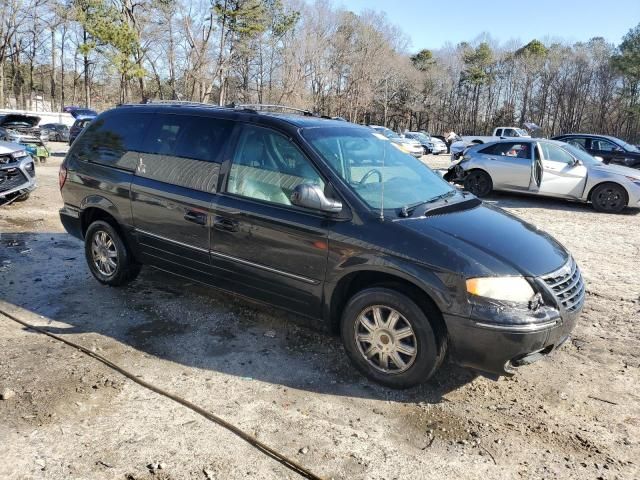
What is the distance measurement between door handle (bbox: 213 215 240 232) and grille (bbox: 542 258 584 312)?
7.30 feet

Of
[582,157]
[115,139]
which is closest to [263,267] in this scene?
[115,139]

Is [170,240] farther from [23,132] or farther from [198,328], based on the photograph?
[23,132]

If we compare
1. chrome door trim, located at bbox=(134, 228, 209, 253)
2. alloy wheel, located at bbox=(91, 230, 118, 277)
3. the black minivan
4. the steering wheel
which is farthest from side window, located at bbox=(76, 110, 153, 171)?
the steering wheel

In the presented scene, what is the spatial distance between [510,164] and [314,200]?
956cm

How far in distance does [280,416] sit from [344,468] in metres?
0.59

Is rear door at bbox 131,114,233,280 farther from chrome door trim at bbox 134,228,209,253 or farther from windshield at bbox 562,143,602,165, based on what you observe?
windshield at bbox 562,143,602,165

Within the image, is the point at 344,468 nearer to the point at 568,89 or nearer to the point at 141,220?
the point at 141,220

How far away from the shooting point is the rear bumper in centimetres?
304

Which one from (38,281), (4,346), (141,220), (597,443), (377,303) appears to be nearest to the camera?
(597,443)

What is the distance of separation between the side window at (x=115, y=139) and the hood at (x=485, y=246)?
2796 mm

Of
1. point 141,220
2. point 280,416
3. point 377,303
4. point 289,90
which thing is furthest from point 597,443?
point 289,90

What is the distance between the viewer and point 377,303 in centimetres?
340

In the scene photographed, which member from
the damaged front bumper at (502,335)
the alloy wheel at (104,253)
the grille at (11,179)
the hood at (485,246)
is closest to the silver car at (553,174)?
the hood at (485,246)

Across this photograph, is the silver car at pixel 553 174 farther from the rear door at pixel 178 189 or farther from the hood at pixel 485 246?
the rear door at pixel 178 189
